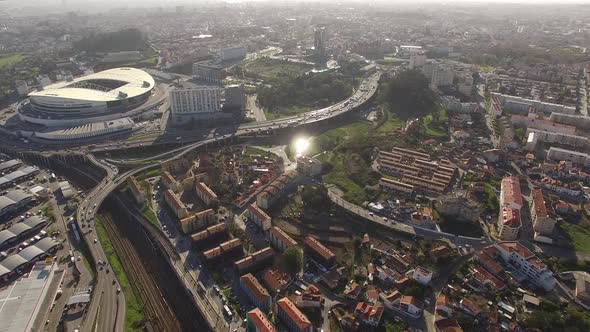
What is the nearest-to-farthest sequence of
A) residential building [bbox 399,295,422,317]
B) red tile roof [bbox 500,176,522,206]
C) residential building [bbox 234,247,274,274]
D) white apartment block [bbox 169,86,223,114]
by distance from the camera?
residential building [bbox 399,295,422,317] < residential building [bbox 234,247,274,274] < red tile roof [bbox 500,176,522,206] < white apartment block [bbox 169,86,223,114]

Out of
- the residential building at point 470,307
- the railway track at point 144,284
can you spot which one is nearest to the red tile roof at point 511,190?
the residential building at point 470,307

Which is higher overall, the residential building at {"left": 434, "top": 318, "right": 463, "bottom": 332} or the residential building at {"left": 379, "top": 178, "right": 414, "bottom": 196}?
the residential building at {"left": 379, "top": 178, "right": 414, "bottom": 196}

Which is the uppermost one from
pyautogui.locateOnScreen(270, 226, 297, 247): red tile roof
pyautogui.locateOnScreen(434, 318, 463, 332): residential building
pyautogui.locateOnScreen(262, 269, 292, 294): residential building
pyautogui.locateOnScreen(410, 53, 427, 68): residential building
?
pyautogui.locateOnScreen(410, 53, 427, 68): residential building

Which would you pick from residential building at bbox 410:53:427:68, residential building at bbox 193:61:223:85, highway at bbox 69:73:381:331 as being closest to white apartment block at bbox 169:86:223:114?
highway at bbox 69:73:381:331

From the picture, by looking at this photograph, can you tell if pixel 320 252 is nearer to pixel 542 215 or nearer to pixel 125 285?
pixel 125 285

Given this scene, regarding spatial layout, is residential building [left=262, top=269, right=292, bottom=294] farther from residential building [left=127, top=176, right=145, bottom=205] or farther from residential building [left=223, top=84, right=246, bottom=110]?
residential building [left=223, top=84, right=246, bottom=110]

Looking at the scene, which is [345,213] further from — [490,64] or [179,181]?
[490,64]

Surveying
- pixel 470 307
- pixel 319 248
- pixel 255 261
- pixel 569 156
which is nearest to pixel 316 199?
pixel 319 248
